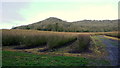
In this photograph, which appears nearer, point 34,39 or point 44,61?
point 44,61

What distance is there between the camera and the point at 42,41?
16.8 meters

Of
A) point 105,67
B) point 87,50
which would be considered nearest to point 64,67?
point 105,67

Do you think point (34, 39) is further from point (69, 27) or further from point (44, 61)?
point (69, 27)

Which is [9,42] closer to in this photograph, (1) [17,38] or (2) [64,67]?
(1) [17,38]

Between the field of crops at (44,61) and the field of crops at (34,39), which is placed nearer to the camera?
the field of crops at (44,61)

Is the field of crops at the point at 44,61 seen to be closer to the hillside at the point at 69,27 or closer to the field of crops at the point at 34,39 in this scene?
the field of crops at the point at 34,39

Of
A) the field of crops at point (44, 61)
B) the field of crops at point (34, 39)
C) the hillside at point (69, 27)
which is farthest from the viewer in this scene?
the hillside at point (69, 27)

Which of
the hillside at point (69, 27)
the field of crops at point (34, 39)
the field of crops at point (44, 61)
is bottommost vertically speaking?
the field of crops at point (44, 61)

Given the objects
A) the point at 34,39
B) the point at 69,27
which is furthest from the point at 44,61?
the point at 69,27

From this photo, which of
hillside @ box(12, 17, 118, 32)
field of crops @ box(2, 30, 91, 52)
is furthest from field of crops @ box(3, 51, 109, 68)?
hillside @ box(12, 17, 118, 32)

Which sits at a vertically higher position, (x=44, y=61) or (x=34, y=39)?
(x=34, y=39)

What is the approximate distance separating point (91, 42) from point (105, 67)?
24.1 feet

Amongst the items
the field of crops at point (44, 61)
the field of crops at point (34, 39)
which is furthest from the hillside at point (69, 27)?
the field of crops at point (44, 61)

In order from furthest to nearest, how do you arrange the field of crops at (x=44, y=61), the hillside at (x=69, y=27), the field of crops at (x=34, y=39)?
the hillside at (x=69, y=27)
the field of crops at (x=34, y=39)
the field of crops at (x=44, y=61)
